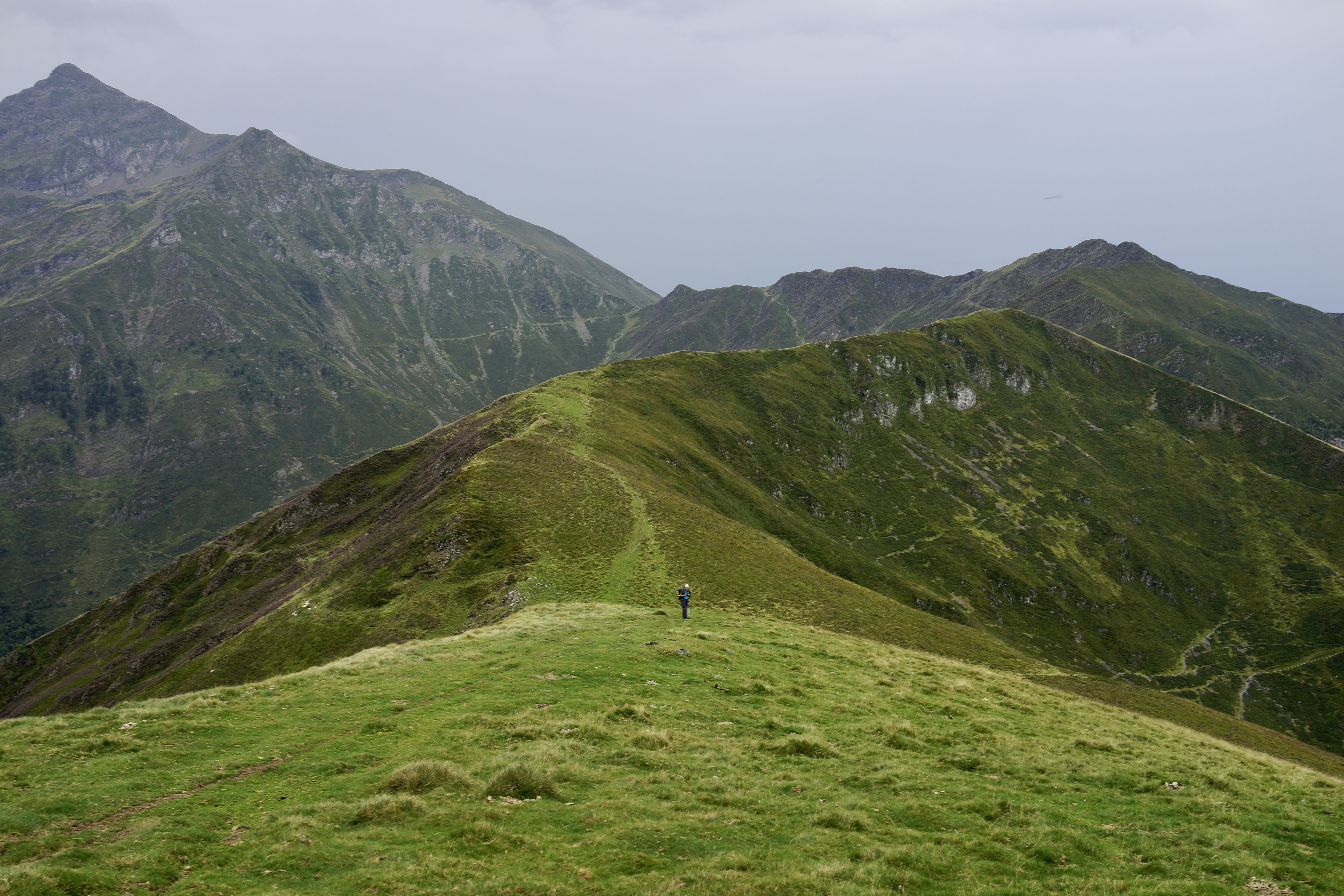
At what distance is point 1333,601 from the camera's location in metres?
130

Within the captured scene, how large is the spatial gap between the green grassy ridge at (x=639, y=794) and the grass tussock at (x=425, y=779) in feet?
0.60

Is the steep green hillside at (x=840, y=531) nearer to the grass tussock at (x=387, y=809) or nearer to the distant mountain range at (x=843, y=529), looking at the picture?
the distant mountain range at (x=843, y=529)

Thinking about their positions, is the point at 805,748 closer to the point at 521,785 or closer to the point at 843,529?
the point at 521,785

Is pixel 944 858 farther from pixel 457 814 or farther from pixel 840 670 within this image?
pixel 840 670

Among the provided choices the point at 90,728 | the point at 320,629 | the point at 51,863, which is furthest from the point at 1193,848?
the point at 320,629

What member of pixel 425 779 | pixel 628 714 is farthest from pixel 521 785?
pixel 628 714

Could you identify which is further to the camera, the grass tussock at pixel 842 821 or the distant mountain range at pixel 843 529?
the distant mountain range at pixel 843 529

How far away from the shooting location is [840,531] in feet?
406

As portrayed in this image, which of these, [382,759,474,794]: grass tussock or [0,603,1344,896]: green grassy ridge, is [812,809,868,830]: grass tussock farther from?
[382,759,474,794]: grass tussock

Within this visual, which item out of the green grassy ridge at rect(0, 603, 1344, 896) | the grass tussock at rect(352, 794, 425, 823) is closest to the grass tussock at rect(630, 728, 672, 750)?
the green grassy ridge at rect(0, 603, 1344, 896)

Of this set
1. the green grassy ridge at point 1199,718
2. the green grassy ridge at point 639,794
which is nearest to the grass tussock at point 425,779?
the green grassy ridge at point 639,794

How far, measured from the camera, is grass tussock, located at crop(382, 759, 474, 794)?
1800 cm

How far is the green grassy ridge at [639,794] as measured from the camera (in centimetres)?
1402

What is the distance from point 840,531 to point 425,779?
11270 cm
